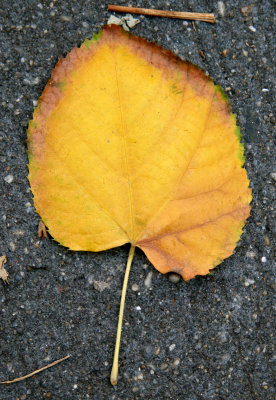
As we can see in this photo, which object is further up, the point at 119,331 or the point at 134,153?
the point at 134,153

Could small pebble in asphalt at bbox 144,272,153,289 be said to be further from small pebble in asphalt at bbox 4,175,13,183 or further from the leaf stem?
small pebble in asphalt at bbox 4,175,13,183

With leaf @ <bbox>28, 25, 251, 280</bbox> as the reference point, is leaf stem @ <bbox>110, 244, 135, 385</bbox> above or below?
below

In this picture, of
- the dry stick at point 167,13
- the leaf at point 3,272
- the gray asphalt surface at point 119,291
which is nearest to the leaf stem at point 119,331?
the gray asphalt surface at point 119,291

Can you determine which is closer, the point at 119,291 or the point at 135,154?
the point at 135,154

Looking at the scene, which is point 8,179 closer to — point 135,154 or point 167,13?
point 135,154

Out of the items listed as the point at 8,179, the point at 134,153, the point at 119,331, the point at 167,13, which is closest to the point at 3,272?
the point at 8,179

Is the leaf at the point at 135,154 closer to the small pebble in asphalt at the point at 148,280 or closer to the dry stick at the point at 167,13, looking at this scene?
the small pebble in asphalt at the point at 148,280

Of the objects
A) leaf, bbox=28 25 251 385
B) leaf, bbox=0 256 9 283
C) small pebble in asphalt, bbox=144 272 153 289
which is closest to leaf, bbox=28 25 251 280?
leaf, bbox=28 25 251 385
